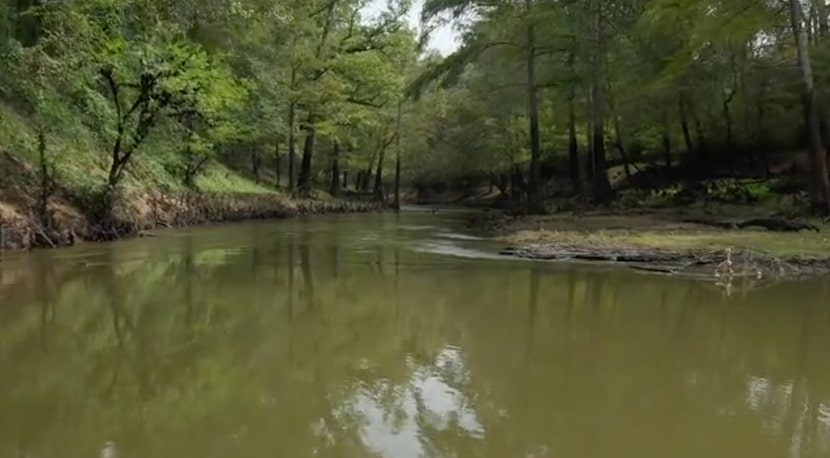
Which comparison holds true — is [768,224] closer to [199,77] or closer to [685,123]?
[685,123]

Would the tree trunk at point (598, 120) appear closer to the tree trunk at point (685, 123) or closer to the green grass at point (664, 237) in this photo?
the tree trunk at point (685, 123)

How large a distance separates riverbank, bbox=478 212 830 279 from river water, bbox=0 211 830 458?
3.22ft

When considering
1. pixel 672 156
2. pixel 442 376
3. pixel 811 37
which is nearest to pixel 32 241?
pixel 442 376

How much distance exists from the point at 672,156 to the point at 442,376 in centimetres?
2451

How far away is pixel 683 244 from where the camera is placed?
11.6m

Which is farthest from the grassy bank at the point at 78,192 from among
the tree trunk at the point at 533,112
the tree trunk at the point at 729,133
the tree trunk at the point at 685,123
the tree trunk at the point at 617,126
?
the tree trunk at the point at 729,133

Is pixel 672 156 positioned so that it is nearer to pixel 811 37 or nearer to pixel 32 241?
pixel 811 37

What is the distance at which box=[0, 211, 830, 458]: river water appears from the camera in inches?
143

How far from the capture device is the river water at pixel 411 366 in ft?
11.9

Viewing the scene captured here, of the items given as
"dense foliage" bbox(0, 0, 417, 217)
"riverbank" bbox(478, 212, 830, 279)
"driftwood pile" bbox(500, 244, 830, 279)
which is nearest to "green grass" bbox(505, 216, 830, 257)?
"riverbank" bbox(478, 212, 830, 279)

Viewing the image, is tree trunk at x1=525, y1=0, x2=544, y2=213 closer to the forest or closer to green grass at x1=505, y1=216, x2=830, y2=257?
the forest

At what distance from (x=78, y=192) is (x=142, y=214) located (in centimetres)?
298

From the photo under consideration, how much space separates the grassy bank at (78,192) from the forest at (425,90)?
0.19 ft

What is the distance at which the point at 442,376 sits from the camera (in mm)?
4902
